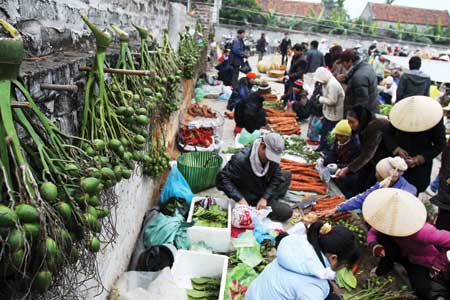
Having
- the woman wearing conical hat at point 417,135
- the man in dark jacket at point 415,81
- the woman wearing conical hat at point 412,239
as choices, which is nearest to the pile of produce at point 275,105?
the man in dark jacket at point 415,81

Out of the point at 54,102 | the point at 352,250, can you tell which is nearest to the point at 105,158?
the point at 54,102

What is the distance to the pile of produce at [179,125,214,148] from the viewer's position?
A: 237 inches

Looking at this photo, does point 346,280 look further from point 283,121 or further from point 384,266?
point 283,121

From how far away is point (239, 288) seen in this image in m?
3.37

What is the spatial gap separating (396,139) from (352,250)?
218cm

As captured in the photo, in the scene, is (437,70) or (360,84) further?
(437,70)

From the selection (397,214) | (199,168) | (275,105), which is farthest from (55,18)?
(275,105)

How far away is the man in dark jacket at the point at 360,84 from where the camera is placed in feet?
18.3

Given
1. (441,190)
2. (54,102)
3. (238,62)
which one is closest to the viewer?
(54,102)

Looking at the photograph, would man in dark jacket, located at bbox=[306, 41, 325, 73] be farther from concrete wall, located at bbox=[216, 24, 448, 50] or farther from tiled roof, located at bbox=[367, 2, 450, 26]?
tiled roof, located at bbox=[367, 2, 450, 26]

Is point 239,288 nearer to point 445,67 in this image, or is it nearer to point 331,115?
point 331,115

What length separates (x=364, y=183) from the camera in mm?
4945

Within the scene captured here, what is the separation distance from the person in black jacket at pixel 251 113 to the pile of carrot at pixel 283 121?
73cm

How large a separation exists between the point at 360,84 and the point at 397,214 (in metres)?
2.77
